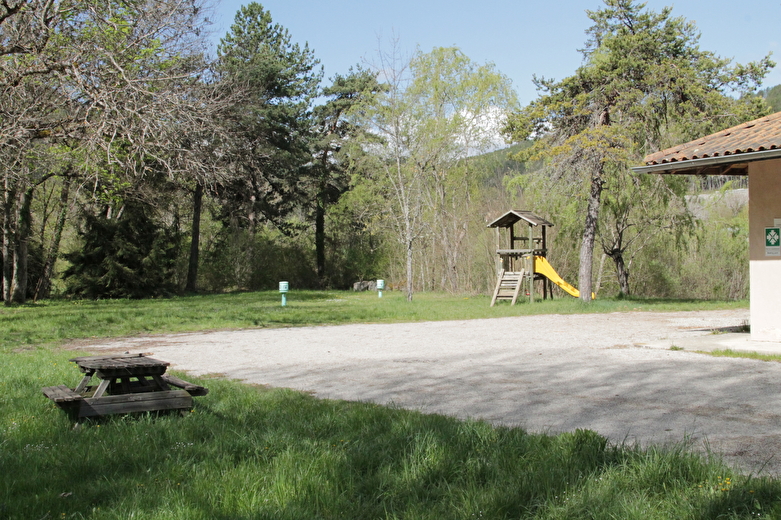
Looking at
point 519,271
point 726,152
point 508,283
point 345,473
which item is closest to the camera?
point 345,473

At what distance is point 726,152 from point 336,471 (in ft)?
27.7

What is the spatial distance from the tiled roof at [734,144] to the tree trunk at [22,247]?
19553 mm

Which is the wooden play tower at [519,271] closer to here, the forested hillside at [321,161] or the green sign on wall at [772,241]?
the forested hillside at [321,161]

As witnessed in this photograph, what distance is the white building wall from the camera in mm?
10391

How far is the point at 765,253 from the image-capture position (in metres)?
10.5

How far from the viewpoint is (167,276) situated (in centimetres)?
3061

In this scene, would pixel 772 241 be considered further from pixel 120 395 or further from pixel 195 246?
pixel 195 246

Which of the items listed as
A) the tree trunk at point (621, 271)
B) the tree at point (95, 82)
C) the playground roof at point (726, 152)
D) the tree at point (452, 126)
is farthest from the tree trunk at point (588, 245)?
the tree at point (95, 82)

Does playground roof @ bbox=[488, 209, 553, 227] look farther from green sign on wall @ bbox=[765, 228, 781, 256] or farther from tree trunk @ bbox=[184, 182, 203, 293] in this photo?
tree trunk @ bbox=[184, 182, 203, 293]

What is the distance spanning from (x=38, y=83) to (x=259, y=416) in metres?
9.43

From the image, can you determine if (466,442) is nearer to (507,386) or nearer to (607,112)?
(507,386)

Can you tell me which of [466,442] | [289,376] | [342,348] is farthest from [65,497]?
[342,348]

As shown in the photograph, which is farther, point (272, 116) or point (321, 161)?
point (321, 161)

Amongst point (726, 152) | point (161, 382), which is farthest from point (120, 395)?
point (726, 152)
